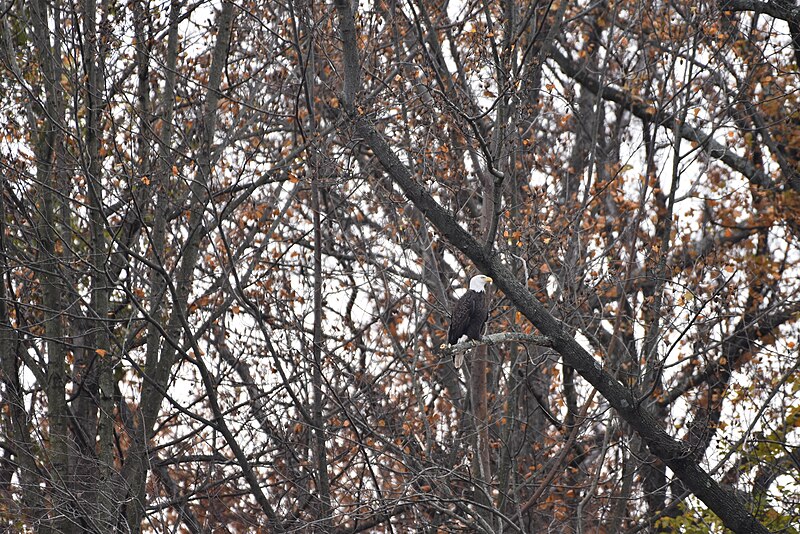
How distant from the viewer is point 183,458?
912 cm

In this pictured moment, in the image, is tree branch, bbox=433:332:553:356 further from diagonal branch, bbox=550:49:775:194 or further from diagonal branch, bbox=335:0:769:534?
diagonal branch, bbox=550:49:775:194

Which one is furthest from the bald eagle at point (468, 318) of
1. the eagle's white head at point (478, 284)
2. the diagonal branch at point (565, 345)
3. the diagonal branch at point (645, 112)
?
the diagonal branch at point (645, 112)

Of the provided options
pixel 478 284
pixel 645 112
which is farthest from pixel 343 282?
pixel 645 112

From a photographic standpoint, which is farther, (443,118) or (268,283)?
(268,283)

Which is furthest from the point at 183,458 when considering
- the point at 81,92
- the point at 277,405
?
the point at 81,92

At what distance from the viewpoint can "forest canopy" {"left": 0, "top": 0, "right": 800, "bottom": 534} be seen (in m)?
7.55

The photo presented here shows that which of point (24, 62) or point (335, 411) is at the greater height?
point (24, 62)

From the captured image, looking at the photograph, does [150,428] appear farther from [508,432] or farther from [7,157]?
[508,432]

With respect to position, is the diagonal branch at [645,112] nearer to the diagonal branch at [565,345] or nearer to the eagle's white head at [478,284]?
the eagle's white head at [478,284]

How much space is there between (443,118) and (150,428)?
4127mm

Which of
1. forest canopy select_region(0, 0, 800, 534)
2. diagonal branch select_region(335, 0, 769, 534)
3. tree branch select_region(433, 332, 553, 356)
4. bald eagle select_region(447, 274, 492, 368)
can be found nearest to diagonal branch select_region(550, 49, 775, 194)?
forest canopy select_region(0, 0, 800, 534)

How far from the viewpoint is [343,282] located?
34.2 ft

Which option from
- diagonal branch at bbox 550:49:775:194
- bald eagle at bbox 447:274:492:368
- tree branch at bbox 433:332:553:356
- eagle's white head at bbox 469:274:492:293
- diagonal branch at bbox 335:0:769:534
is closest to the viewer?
tree branch at bbox 433:332:553:356

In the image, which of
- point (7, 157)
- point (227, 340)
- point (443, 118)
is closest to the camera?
point (7, 157)
